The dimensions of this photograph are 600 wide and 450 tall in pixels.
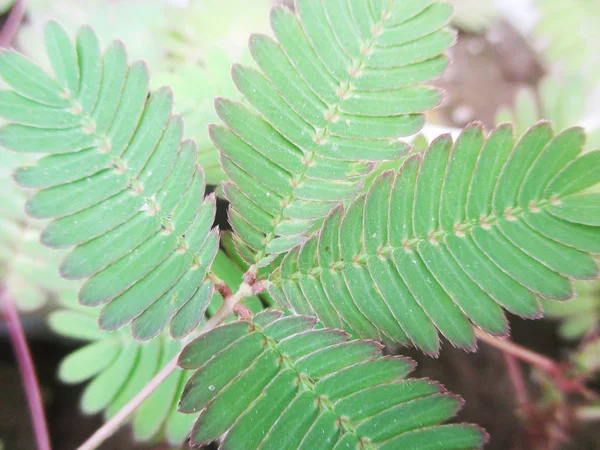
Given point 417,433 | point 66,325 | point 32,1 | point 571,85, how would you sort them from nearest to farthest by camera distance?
point 417,433, point 66,325, point 571,85, point 32,1

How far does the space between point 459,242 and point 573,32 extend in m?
1.47

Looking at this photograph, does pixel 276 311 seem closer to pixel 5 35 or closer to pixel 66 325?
pixel 66 325

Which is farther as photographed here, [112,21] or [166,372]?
[112,21]

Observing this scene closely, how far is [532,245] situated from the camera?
2.40 feet

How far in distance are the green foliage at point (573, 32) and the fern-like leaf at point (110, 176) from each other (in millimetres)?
1651

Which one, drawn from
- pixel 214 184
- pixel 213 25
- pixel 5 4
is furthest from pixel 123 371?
pixel 5 4

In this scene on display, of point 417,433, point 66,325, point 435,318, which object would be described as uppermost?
point 66,325

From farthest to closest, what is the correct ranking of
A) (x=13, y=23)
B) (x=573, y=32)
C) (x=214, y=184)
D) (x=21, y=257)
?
(x=573, y=32)
(x=13, y=23)
(x=21, y=257)
(x=214, y=184)

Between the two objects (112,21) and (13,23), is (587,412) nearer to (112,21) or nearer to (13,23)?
(112,21)

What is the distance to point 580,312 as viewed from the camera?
158 cm

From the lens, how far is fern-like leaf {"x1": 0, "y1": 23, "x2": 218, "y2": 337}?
707 millimetres

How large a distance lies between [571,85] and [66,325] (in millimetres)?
1559

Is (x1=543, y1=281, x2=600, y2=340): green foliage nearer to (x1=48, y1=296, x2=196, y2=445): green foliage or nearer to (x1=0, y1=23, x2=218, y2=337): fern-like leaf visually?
(x1=48, y1=296, x2=196, y2=445): green foliage

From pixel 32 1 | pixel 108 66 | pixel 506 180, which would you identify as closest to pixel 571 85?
pixel 506 180
